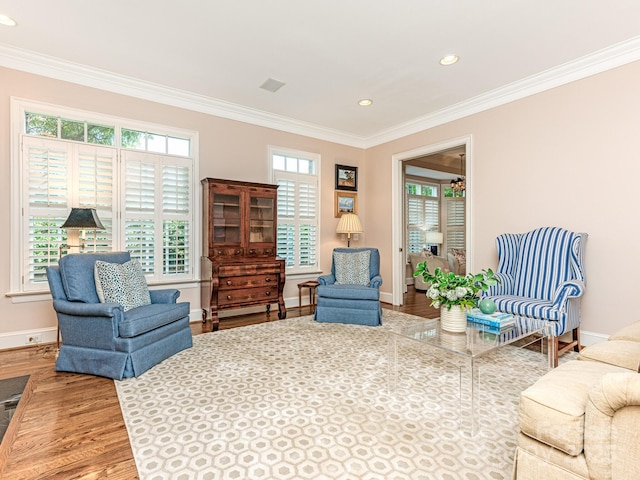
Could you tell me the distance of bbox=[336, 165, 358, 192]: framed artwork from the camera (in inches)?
223

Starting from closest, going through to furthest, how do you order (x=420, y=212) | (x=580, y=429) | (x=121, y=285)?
(x=580, y=429)
(x=121, y=285)
(x=420, y=212)

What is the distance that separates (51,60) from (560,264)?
553 centimetres

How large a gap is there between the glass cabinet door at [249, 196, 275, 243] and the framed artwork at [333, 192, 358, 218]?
143 centimetres

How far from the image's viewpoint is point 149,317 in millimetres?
2738

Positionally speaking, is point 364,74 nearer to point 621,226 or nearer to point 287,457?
point 621,226

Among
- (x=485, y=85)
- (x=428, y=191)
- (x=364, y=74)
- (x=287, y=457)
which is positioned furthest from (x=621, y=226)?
(x=428, y=191)

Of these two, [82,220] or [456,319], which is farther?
[82,220]

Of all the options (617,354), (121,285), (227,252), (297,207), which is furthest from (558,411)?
(297,207)

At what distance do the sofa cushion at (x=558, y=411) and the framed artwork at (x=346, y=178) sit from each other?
4612 mm

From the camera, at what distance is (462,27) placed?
9.17 ft

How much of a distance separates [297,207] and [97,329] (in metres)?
3.23

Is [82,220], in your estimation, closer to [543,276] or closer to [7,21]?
[7,21]

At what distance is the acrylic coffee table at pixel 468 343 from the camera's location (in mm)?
1866

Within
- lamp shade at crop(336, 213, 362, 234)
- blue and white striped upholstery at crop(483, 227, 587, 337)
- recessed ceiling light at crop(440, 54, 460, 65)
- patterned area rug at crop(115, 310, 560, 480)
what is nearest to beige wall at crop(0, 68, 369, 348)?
lamp shade at crop(336, 213, 362, 234)
